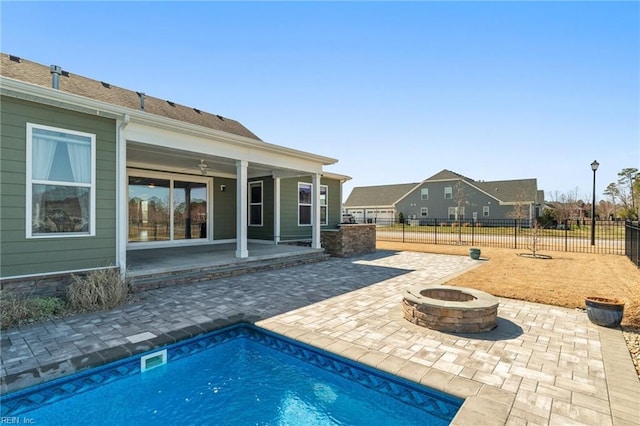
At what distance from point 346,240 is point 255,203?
4201mm

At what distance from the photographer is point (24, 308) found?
4488 millimetres

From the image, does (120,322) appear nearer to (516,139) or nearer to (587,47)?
(587,47)

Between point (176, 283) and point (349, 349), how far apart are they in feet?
15.6

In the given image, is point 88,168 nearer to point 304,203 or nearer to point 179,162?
point 179,162

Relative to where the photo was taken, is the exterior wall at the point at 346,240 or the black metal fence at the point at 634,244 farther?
the exterior wall at the point at 346,240

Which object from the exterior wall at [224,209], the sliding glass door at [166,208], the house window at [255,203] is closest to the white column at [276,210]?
the house window at [255,203]

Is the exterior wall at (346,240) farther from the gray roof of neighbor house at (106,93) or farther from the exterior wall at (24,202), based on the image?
the gray roof of neighbor house at (106,93)

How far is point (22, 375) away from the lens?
298cm

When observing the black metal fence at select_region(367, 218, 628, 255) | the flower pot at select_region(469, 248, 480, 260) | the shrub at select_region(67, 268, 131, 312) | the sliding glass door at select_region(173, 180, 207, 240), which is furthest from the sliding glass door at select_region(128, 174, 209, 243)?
the black metal fence at select_region(367, 218, 628, 255)

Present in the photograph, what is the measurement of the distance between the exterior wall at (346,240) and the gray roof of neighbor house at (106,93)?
24.4 ft

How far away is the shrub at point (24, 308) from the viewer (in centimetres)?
433

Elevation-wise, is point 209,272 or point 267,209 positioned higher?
point 267,209

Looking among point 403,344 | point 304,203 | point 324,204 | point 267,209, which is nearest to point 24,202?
point 403,344

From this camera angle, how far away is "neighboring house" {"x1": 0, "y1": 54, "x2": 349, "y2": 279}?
481 cm
